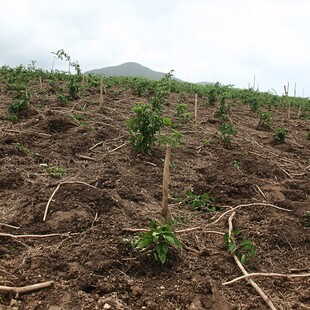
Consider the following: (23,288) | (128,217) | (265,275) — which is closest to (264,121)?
(128,217)

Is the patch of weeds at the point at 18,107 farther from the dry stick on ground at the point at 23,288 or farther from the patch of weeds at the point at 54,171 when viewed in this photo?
the dry stick on ground at the point at 23,288

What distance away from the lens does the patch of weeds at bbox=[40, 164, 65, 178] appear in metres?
4.33

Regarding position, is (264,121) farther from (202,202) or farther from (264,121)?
(202,202)

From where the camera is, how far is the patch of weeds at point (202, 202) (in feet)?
13.0

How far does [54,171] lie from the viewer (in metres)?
4.43

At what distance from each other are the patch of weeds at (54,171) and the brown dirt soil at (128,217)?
63 millimetres

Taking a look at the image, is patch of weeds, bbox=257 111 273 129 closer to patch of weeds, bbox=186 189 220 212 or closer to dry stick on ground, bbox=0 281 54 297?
patch of weeds, bbox=186 189 220 212

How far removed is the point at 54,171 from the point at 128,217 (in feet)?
4.95

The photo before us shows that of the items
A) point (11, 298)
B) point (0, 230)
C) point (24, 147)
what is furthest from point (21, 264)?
point (24, 147)

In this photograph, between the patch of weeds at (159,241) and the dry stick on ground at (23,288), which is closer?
the dry stick on ground at (23,288)

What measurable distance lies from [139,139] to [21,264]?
287 centimetres

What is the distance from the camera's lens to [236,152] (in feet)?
19.9

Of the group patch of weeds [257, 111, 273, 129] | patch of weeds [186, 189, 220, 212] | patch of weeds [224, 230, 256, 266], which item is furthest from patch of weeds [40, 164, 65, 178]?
patch of weeds [257, 111, 273, 129]

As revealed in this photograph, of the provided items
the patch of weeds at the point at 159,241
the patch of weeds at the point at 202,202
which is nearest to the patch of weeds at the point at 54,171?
the patch of weeds at the point at 202,202
